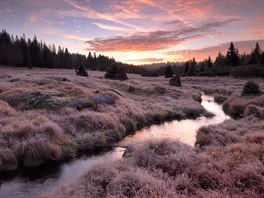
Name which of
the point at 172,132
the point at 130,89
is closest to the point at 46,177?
the point at 172,132

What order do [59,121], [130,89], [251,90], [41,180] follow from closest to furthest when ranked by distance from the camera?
[41,180] < [59,121] < [251,90] < [130,89]

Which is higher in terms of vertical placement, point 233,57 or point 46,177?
point 233,57

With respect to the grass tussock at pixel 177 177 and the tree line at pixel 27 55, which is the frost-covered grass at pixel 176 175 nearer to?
the grass tussock at pixel 177 177

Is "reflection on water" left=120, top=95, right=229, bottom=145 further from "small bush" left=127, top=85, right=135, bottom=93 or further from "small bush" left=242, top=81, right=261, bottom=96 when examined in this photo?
"small bush" left=127, top=85, right=135, bottom=93

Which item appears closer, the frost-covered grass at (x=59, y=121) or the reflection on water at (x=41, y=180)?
the reflection on water at (x=41, y=180)

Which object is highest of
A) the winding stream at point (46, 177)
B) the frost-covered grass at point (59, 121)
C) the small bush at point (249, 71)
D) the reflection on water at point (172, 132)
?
the small bush at point (249, 71)

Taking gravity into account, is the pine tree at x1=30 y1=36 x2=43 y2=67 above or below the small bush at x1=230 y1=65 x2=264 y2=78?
above

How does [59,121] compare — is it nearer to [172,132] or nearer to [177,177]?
[172,132]

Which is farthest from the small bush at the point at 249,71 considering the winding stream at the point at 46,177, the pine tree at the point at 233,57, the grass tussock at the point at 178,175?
the grass tussock at the point at 178,175

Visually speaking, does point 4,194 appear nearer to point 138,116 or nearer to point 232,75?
point 138,116

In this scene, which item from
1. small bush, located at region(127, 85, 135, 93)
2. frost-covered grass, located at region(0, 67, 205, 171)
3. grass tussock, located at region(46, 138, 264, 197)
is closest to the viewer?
grass tussock, located at region(46, 138, 264, 197)

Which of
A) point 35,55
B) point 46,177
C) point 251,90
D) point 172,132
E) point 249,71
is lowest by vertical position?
point 172,132

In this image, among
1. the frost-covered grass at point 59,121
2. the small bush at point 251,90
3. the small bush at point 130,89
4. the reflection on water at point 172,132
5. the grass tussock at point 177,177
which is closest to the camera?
the grass tussock at point 177,177

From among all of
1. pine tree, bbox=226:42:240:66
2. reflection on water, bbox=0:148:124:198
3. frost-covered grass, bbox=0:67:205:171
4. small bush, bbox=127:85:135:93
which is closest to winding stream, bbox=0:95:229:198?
reflection on water, bbox=0:148:124:198
